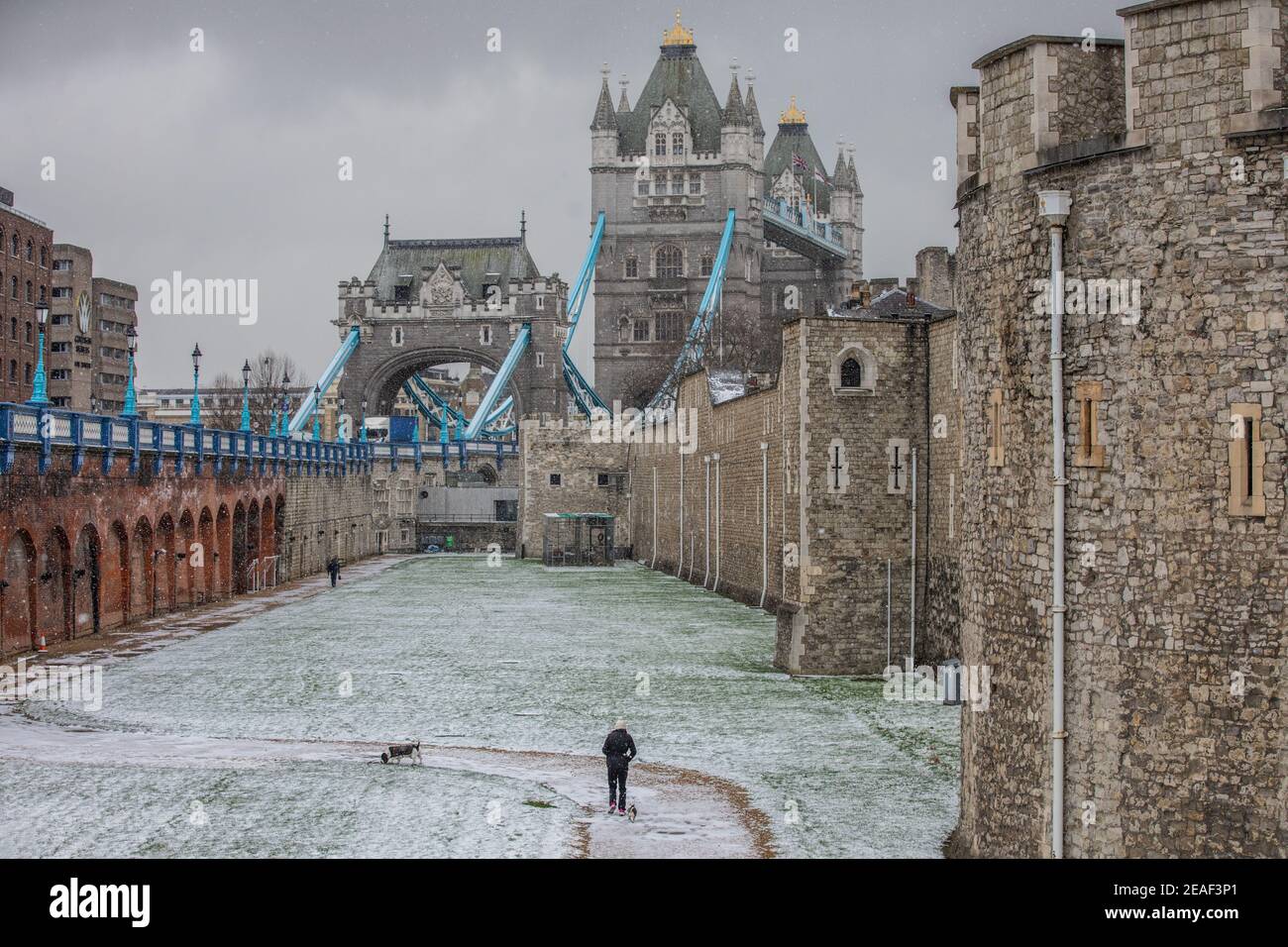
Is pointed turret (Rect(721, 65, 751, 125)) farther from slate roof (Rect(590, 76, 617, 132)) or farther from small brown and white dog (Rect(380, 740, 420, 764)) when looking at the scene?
small brown and white dog (Rect(380, 740, 420, 764))

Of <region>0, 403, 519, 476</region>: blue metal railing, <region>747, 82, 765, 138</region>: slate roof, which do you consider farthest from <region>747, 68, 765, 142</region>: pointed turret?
<region>0, 403, 519, 476</region>: blue metal railing

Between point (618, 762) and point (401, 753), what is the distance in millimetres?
3945

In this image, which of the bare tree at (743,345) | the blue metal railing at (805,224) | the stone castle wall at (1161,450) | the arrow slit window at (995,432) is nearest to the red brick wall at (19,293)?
the bare tree at (743,345)

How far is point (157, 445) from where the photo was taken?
1459 inches

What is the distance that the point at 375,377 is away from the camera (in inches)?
3760

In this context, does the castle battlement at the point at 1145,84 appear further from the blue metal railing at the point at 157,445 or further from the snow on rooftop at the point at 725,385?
the snow on rooftop at the point at 725,385

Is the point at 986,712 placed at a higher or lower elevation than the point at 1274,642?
lower

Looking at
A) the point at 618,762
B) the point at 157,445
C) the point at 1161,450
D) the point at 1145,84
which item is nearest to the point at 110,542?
the point at 157,445

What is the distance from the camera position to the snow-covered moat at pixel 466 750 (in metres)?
14.4

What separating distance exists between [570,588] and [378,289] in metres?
54.6

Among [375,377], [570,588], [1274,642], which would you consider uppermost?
[375,377]

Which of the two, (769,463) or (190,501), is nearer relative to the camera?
(769,463)

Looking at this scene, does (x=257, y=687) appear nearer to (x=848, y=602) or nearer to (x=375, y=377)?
(x=848, y=602)
